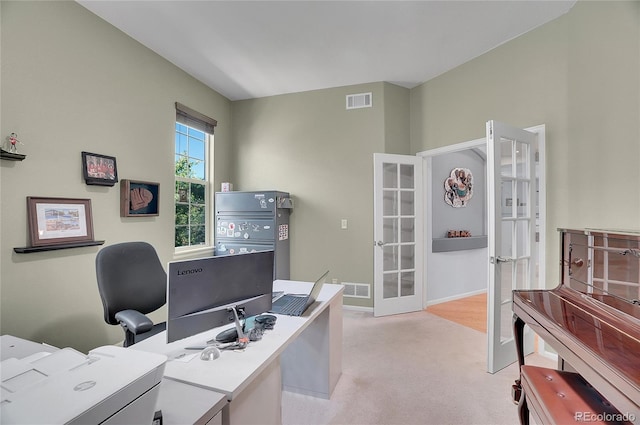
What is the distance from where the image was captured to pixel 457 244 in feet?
13.6

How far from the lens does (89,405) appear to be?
608 mm

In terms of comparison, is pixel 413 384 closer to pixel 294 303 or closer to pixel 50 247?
pixel 294 303

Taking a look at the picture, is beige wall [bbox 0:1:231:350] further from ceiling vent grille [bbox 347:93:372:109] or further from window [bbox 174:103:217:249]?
ceiling vent grille [bbox 347:93:372:109]

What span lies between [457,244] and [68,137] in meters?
4.54

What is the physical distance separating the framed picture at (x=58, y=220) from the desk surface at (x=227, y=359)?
1409mm

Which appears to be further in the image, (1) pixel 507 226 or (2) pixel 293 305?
(1) pixel 507 226

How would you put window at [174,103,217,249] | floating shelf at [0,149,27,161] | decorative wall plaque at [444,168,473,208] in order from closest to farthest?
1. floating shelf at [0,149,27,161]
2. window at [174,103,217,249]
3. decorative wall plaque at [444,168,473,208]

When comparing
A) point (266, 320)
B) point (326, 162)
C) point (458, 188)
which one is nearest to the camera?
point (266, 320)

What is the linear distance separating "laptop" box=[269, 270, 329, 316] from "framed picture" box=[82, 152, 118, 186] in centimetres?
186

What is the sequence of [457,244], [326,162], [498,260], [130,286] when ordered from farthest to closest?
[457,244] < [326,162] < [498,260] < [130,286]

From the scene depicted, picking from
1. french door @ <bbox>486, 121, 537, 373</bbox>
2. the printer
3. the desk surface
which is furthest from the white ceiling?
the printer

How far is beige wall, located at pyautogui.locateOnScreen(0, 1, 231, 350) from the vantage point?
1.89 meters

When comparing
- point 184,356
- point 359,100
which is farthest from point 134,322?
point 359,100

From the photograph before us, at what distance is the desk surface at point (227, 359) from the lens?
1.01m
